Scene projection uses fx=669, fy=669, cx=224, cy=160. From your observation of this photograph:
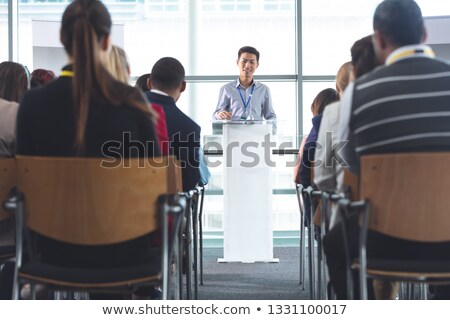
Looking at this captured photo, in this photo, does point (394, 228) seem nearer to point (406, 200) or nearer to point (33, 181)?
point (406, 200)

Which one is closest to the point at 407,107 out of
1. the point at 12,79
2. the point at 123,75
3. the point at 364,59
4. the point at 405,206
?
the point at 405,206

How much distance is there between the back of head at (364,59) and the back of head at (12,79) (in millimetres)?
1654

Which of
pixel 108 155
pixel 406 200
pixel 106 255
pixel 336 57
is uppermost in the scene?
pixel 336 57

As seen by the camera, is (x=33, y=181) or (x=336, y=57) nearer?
(x=33, y=181)

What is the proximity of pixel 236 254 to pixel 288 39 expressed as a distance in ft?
11.1

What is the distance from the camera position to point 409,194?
2162 mm

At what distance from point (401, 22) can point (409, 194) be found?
65 centimetres

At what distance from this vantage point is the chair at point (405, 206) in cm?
213

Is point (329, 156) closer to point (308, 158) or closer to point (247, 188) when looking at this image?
point (308, 158)

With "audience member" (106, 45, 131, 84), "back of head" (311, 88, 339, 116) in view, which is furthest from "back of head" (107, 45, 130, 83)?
"back of head" (311, 88, 339, 116)

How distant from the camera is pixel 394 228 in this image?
7.18ft

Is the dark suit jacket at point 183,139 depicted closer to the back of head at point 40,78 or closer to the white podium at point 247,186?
the back of head at point 40,78

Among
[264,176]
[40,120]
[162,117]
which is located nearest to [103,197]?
[40,120]

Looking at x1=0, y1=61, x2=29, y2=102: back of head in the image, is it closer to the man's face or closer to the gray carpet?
the gray carpet
